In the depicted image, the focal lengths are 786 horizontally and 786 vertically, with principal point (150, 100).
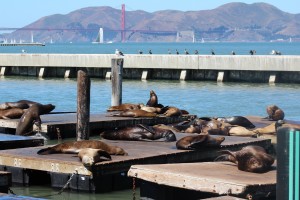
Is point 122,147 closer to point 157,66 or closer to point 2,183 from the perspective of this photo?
point 2,183

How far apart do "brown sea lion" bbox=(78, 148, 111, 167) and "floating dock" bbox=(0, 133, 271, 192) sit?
0.08m

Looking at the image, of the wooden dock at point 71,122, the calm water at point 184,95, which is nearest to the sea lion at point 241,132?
the wooden dock at point 71,122

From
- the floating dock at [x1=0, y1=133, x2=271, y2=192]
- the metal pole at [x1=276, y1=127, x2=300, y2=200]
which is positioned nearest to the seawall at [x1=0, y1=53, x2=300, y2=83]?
the floating dock at [x1=0, y1=133, x2=271, y2=192]

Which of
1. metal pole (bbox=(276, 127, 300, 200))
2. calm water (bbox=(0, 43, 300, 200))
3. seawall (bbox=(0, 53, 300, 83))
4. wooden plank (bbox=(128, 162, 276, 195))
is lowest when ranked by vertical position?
calm water (bbox=(0, 43, 300, 200))

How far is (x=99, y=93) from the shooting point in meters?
31.6

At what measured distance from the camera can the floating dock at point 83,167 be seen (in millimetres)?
10086

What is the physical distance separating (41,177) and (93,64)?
26413mm

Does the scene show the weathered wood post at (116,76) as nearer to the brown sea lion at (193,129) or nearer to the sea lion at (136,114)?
the sea lion at (136,114)

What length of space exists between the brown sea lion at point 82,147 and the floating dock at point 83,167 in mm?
126

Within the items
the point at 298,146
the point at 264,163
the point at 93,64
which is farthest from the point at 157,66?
the point at 298,146

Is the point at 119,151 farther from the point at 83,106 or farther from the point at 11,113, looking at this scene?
the point at 11,113

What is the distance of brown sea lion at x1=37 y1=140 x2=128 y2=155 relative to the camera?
1065 centimetres

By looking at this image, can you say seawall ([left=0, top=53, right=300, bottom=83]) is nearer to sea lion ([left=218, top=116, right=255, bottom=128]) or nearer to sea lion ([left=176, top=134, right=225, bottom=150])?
sea lion ([left=218, top=116, right=255, bottom=128])

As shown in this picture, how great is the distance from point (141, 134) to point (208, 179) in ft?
13.4
